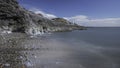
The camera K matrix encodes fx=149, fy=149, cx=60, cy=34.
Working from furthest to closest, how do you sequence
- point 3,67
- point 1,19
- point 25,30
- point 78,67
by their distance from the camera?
point 1,19
point 25,30
point 78,67
point 3,67

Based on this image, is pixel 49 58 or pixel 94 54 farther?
pixel 94 54

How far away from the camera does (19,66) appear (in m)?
13.2

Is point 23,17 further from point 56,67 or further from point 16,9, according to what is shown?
point 56,67

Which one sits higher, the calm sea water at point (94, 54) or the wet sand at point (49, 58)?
the wet sand at point (49, 58)

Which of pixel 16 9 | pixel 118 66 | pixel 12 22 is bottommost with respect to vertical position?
pixel 118 66

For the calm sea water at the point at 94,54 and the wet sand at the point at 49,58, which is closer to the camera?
the wet sand at the point at 49,58

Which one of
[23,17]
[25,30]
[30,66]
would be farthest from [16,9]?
[30,66]

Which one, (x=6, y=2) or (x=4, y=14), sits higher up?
(x=6, y=2)

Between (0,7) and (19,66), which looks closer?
(19,66)

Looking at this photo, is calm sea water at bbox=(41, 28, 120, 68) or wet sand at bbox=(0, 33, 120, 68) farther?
calm sea water at bbox=(41, 28, 120, 68)

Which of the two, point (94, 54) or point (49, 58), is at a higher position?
point (49, 58)

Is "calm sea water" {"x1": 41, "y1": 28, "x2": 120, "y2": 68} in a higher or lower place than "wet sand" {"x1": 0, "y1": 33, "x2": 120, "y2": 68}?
lower

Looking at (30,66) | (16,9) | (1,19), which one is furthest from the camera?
(16,9)

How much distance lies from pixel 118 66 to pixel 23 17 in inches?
2208
